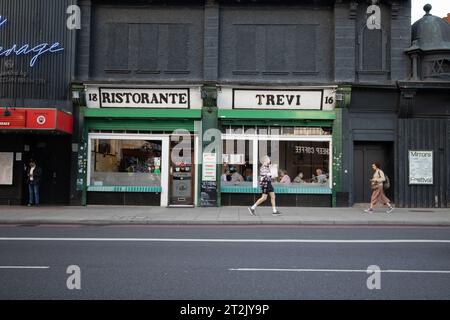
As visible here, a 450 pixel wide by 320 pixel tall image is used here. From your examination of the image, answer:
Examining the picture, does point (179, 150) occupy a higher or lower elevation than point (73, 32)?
lower

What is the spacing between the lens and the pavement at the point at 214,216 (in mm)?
13656

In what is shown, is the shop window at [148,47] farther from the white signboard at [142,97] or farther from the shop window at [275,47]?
the shop window at [275,47]

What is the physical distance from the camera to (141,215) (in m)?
14.8

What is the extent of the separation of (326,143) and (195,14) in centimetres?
729

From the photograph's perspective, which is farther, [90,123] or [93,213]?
[90,123]

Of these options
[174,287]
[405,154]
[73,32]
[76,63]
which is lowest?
[174,287]

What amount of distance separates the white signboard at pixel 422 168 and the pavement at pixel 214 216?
1.22 meters

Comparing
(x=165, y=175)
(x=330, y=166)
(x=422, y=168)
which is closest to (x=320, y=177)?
(x=330, y=166)

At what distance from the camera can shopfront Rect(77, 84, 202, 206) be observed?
17875 millimetres

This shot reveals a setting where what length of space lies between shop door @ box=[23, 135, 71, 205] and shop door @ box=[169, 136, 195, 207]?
13.8 feet

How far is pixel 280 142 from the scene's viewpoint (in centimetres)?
1803
